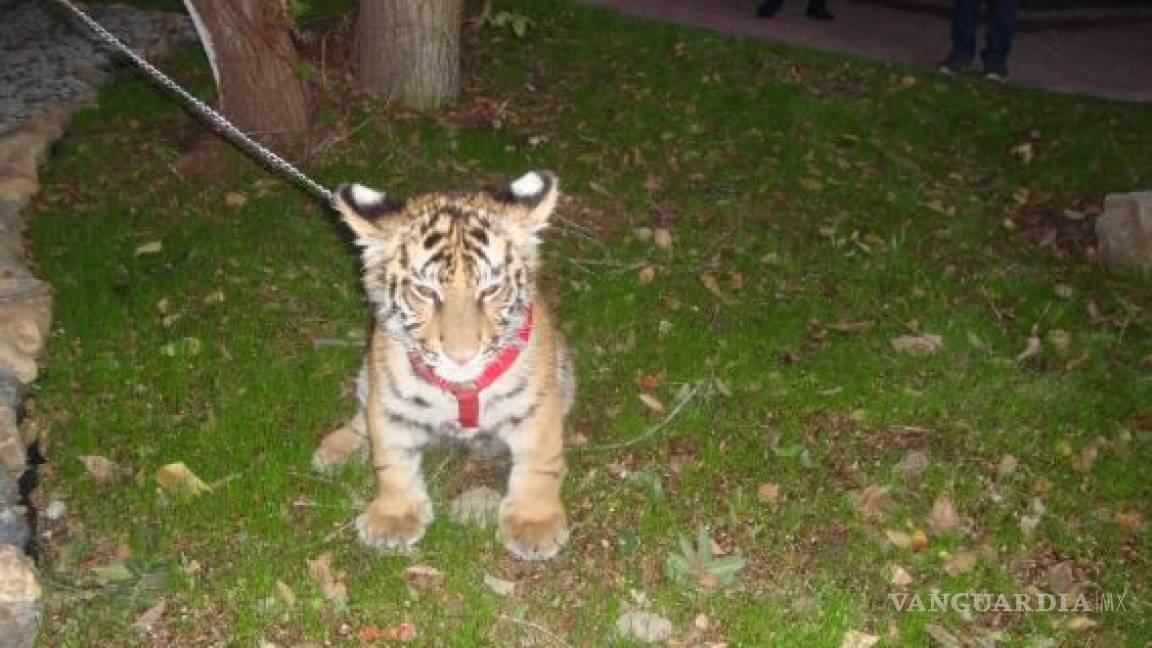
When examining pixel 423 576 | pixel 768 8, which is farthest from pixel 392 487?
pixel 768 8

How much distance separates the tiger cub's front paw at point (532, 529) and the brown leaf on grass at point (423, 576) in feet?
1.09

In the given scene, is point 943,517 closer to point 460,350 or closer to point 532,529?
point 532,529

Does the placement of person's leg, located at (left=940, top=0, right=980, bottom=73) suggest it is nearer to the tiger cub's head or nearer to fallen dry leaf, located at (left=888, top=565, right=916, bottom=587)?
fallen dry leaf, located at (left=888, top=565, right=916, bottom=587)

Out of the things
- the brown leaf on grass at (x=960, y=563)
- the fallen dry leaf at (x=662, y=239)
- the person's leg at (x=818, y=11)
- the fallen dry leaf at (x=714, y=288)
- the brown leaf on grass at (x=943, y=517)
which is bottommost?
the brown leaf on grass at (x=960, y=563)

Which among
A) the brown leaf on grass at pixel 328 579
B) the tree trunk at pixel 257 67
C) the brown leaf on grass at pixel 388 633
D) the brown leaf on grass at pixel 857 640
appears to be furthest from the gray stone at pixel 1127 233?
the tree trunk at pixel 257 67

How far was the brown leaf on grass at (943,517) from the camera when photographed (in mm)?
4797

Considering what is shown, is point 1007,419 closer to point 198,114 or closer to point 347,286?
point 347,286

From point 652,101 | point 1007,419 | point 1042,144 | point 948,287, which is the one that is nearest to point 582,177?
point 652,101

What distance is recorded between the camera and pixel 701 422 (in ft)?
17.7

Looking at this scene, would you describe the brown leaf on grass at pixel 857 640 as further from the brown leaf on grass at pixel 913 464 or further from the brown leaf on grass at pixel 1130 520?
the brown leaf on grass at pixel 1130 520

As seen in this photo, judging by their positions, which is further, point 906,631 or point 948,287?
point 948,287

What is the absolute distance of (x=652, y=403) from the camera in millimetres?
5543

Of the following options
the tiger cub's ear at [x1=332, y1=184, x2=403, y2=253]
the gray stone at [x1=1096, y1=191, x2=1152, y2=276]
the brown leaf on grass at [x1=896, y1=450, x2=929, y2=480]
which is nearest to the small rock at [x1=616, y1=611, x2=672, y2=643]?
the brown leaf on grass at [x1=896, y1=450, x2=929, y2=480]

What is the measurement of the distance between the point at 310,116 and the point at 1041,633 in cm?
628
